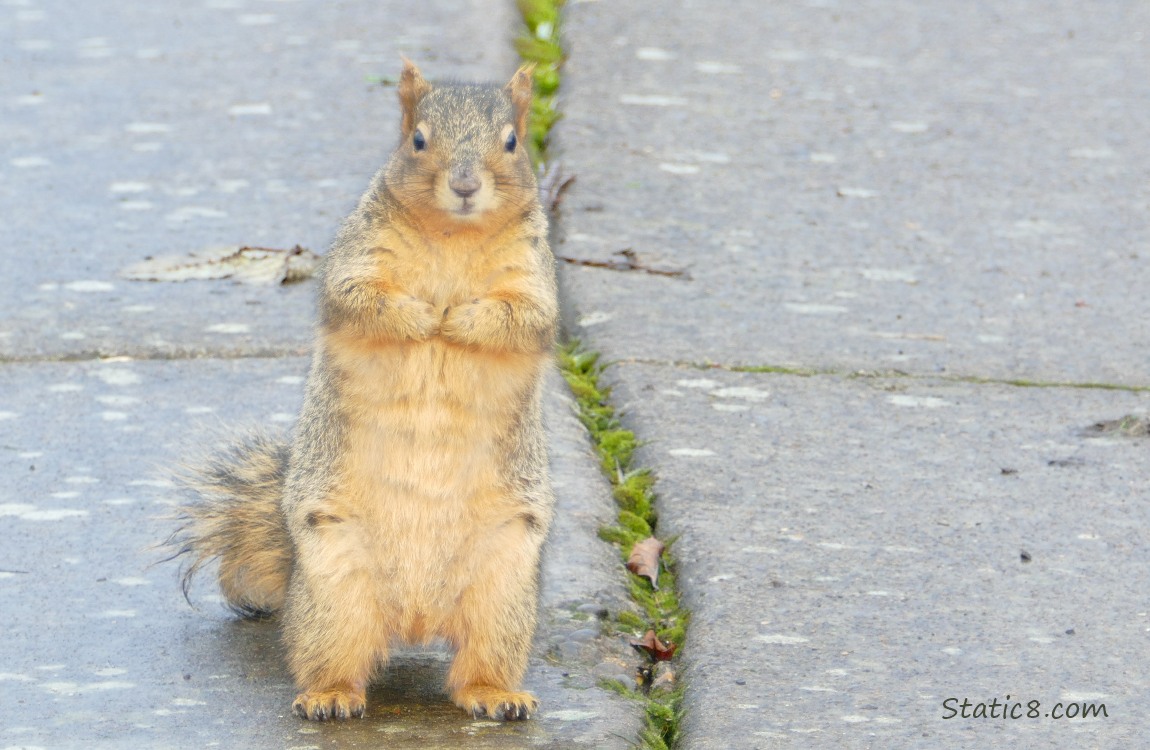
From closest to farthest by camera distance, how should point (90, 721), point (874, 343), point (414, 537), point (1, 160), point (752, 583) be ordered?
point (90, 721), point (414, 537), point (752, 583), point (874, 343), point (1, 160)

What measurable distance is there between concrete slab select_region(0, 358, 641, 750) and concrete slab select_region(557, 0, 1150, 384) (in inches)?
31.9

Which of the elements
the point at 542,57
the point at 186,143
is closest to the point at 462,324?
the point at 186,143

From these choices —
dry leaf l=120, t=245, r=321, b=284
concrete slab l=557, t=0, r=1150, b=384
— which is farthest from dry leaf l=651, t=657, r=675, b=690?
dry leaf l=120, t=245, r=321, b=284

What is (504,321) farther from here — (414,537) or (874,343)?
(874,343)

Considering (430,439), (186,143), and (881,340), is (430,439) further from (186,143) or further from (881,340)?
(186,143)

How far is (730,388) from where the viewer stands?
3822 mm

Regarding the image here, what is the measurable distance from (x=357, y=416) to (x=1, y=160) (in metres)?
2.87

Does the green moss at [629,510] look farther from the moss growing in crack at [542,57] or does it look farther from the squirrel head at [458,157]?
the squirrel head at [458,157]

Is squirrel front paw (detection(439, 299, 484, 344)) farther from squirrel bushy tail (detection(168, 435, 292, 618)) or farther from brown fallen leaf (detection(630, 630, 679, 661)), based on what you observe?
brown fallen leaf (detection(630, 630, 679, 661))

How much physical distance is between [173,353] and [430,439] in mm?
1441

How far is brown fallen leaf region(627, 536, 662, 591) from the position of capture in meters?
3.11

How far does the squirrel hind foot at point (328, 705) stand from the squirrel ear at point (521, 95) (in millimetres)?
1045

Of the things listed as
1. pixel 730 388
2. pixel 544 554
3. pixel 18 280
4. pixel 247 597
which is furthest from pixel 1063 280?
pixel 18 280

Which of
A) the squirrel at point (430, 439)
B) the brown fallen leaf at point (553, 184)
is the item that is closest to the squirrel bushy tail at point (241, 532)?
the squirrel at point (430, 439)
